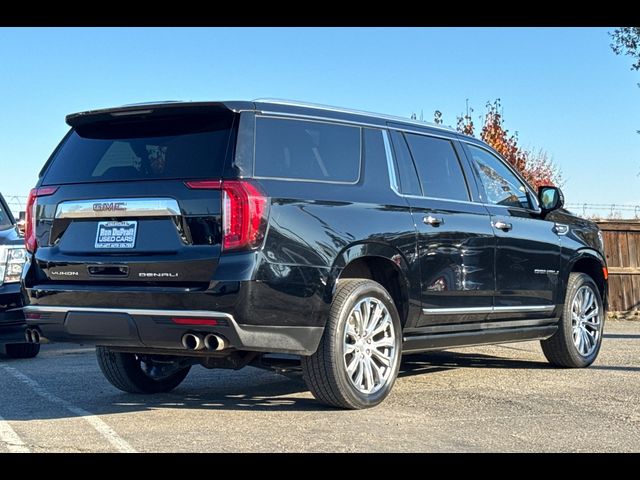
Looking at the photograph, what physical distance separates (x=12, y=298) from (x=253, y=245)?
4.91m

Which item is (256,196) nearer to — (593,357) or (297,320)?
(297,320)

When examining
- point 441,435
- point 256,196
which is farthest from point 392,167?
point 441,435

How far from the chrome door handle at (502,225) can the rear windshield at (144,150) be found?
273 centimetres

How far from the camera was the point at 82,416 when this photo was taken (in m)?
6.55

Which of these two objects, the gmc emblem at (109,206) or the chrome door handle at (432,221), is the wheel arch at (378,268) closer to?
the chrome door handle at (432,221)

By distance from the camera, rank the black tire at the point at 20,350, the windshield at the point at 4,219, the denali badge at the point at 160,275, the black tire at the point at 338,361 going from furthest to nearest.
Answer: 1. the windshield at the point at 4,219
2. the black tire at the point at 20,350
3. the black tire at the point at 338,361
4. the denali badge at the point at 160,275

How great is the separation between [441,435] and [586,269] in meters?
4.25

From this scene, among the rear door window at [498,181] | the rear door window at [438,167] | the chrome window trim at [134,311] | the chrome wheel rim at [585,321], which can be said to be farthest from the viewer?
the chrome wheel rim at [585,321]

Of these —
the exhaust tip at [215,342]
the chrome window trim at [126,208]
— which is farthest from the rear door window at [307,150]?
the exhaust tip at [215,342]

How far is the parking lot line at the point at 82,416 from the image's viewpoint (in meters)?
5.48

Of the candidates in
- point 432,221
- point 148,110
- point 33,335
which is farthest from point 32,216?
point 432,221

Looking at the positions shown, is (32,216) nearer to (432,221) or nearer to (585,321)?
(432,221)
